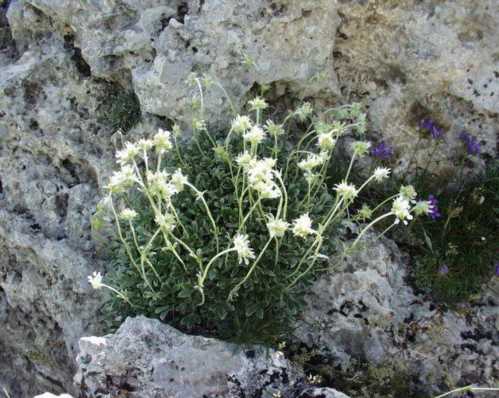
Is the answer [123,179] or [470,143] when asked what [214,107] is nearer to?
[123,179]

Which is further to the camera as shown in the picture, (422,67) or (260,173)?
(422,67)

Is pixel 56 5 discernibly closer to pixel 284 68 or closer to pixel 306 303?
pixel 284 68

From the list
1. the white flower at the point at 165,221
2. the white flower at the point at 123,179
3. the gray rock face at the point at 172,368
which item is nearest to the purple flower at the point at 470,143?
the gray rock face at the point at 172,368

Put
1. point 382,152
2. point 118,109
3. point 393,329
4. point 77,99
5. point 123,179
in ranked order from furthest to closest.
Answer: point 77,99 → point 118,109 → point 382,152 → point 393,329 → point 123,179

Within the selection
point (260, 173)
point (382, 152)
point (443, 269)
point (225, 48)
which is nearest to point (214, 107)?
point (225, 48)

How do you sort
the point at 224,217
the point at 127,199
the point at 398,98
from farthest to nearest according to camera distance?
the point at 398,98 → the point at 127,199 → the point at 224,217

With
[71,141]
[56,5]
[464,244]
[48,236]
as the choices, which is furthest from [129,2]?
[464,244]

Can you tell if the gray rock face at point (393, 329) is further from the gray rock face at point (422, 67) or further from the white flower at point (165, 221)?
the white flower at point (165, 221)
